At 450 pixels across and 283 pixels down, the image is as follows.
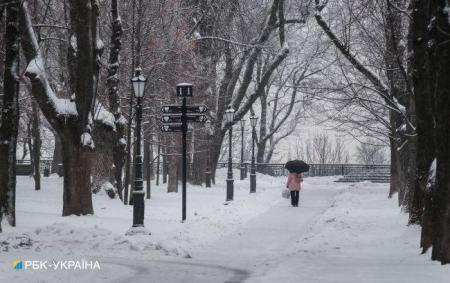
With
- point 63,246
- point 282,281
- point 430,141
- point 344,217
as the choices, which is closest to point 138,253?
point 63,246

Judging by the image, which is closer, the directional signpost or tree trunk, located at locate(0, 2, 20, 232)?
tree trunk, located at locate(0, 2, 20, 232)

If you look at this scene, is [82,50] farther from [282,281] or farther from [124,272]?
[282,281]

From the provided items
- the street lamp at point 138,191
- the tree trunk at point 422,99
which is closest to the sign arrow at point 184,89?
the street lamp at point 138,191

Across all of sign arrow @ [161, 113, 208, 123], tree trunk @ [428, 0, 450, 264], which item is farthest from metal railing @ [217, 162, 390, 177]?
tree trunk @ [428, 0, 450, 264]

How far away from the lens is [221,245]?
1226 centimetres

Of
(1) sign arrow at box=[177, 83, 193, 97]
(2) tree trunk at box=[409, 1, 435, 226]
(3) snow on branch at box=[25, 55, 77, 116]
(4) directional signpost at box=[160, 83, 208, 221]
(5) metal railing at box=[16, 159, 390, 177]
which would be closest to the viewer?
(2) tree trunk at box=[409, 1, 435, 226]

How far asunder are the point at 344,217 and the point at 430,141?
256 inches

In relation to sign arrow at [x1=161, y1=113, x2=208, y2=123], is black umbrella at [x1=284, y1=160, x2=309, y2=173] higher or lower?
lower

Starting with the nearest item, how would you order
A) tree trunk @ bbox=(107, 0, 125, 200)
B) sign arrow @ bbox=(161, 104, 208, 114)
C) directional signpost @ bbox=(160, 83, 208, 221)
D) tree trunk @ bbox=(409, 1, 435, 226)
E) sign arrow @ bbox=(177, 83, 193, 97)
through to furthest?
tree trunk @ bbox=(409, 1, 435, 226), sign arrow @ bbox=(177, 83, 193, 97), directional signpost @ bbox=(160, 83, 208, 221), sign arrow @ bbox=(161, 104, 208, 114), tree trunk @ bbox=(107, 0, 125, 200)

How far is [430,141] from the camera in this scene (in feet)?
34.7

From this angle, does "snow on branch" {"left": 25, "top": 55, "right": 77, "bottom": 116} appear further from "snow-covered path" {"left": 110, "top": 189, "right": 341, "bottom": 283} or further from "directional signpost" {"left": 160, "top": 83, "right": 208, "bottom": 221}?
"snow-covered path" {"left": 110, "top": 189, "right": 341, "bottom": 283}

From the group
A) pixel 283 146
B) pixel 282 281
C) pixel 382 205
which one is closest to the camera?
pixel 282 281

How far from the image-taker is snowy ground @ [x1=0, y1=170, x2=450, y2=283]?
8.09 m

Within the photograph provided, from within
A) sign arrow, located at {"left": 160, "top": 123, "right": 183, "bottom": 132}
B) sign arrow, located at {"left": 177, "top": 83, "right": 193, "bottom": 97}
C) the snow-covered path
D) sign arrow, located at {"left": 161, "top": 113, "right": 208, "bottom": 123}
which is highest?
sign arrow, located at {"left": 177, "top": 83, "right": 193, "bottom": 97}
